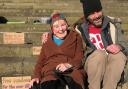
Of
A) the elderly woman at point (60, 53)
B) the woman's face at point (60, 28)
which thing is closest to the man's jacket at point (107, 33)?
the elderly woman at point (60, 53)

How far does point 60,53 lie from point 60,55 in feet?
0.07

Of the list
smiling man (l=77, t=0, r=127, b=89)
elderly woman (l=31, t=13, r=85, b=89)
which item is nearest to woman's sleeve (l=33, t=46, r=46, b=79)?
elderly woman (l=31, t=13, r=85, b=89)

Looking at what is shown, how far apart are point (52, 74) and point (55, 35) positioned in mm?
543

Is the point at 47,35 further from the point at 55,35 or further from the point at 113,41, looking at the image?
the point at 113,41

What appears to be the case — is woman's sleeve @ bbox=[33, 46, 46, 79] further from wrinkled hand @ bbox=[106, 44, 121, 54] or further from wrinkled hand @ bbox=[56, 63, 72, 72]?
wrinkled hand @ bbox=[106, 44, 121, 54]

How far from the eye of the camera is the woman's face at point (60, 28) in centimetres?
516

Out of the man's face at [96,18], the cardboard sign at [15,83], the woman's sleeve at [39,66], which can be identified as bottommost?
the cardboard sign at [15,83]

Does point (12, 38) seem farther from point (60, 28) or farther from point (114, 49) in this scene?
point (114, 49)

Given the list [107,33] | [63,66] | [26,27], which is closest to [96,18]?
[107,33]

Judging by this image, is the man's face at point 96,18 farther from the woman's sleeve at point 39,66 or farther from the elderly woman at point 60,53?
the woman's sleeve at point 39,66

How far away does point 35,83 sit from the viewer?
195 inches

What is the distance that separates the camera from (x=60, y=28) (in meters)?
5.15

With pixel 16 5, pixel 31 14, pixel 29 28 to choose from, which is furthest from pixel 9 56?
pixel 16 5

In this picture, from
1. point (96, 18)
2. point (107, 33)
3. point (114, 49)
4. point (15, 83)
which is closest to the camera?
point (114, 49)
